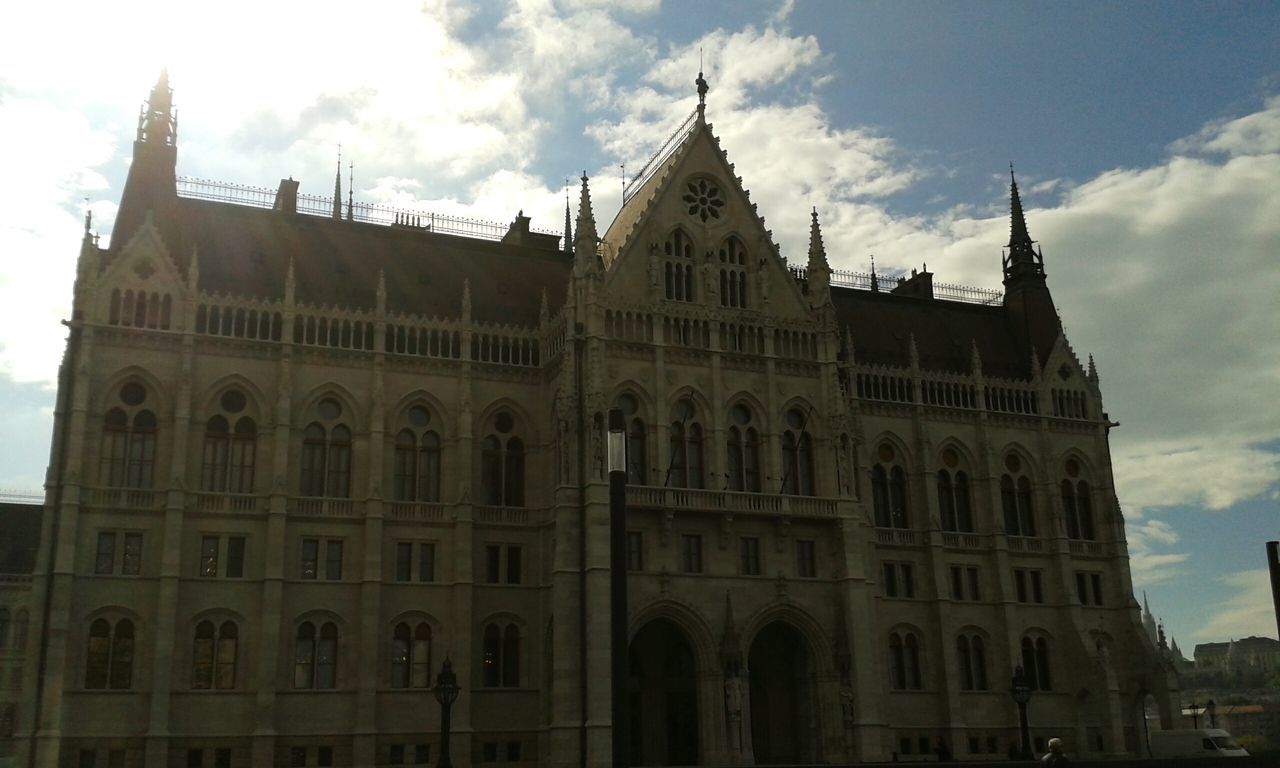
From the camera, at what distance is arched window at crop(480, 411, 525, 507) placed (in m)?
53.6

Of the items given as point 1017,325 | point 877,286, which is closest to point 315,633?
point 877,286

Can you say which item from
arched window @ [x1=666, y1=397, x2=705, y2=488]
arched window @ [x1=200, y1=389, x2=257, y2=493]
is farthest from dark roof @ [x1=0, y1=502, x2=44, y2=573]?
arched window @ [x1=666, y1=397, x2=705, y2=488]

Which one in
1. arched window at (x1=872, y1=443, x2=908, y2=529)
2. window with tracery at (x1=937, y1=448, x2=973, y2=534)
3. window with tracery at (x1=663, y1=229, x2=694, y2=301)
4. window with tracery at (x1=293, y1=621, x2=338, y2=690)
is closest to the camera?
window with tracery at (x1=293, y1=621, x2=338, y2=690)

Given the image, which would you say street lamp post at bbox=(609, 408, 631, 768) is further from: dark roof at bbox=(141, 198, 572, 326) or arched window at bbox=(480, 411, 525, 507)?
dark roof at bbox=(141, 198, 572, 326)

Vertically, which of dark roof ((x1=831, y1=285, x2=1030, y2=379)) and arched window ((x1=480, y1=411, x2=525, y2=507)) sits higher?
dark roof ((x1=831, y1=285, x2=1030, y2=379))

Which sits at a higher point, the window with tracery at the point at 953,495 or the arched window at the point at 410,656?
the window with tracery at the point at 953,495

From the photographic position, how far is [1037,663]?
60875 mm

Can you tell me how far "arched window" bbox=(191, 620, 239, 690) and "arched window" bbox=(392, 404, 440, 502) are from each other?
28.7 ft

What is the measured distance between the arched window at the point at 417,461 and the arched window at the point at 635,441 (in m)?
8.20

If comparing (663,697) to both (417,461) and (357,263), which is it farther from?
(357,263)

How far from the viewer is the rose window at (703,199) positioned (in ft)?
186

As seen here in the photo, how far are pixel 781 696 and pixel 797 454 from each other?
10692mm

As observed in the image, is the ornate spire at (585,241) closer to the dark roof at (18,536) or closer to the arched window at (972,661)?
the arched window at (972,661)

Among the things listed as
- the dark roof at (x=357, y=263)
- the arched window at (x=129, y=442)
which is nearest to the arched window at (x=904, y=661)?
the dark roof at (x=357, y=263)
